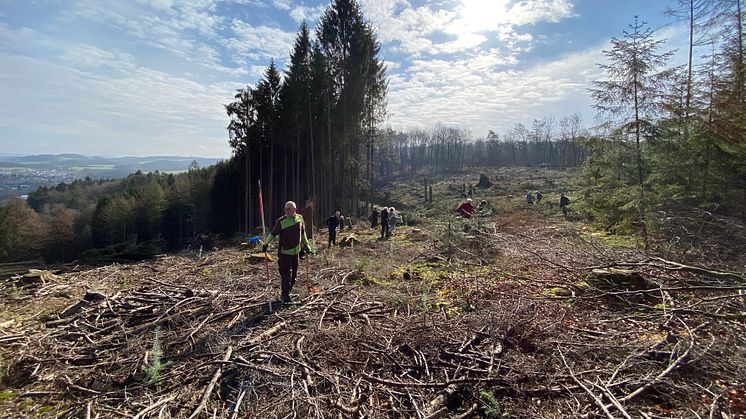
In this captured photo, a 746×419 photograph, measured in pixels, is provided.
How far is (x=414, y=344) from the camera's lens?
14.4ft

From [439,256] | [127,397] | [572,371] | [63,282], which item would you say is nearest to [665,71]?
[439,256]

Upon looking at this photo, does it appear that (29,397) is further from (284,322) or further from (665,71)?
(665,71)

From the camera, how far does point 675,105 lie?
9680mm

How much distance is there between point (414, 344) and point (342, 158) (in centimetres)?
2318

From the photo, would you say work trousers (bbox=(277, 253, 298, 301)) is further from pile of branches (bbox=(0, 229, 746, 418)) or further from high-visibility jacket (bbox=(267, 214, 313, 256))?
pile of branches (bbox=(0, 229, 746, 418))

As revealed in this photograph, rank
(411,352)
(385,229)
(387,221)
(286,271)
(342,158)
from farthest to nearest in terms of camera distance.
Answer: (342,158)
(385,229)
(387,221)
(286,271)
(411,352)

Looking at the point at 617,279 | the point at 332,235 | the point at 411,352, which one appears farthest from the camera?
the point at 332,235

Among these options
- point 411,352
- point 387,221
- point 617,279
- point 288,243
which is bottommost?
point 411,352

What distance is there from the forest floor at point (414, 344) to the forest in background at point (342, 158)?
2550mm

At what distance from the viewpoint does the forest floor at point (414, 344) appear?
11.0 feet

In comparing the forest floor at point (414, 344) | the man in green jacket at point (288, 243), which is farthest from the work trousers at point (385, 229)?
the man in green jacket at point (288, 243)

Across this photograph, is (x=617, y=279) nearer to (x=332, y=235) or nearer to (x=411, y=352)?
(x=411, y=352)

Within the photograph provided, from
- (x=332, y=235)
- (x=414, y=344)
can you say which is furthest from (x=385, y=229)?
(x=414, y=344)

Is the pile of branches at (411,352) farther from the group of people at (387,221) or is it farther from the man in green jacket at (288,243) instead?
the group of people at (387,221)
